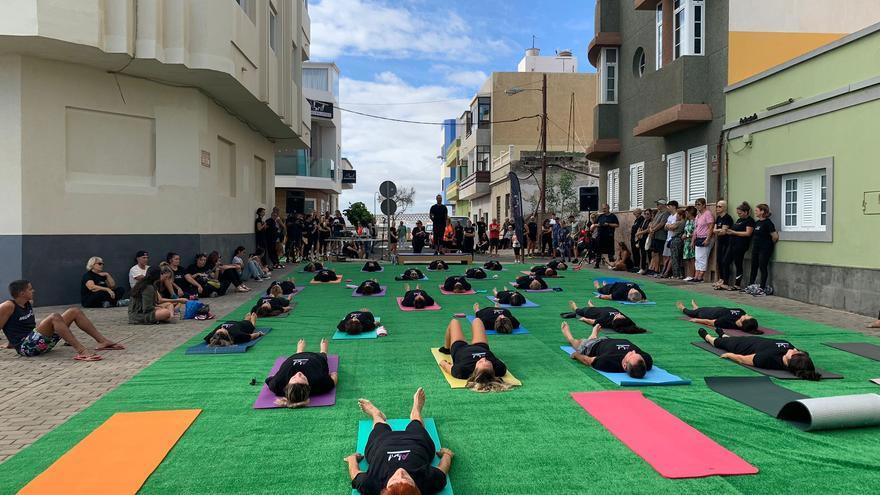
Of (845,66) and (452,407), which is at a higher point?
(845,66)

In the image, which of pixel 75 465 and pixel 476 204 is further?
pixel 476 204

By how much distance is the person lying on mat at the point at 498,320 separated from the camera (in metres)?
8.64

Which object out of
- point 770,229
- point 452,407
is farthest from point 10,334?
point 770,229

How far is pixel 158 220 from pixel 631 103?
50.6 feet

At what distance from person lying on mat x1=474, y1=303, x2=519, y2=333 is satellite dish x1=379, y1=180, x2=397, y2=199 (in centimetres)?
1332

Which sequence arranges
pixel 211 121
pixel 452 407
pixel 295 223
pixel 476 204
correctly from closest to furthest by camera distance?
pixel 452 407, pixel 211 121, pixel 295 223, pixel 476 204

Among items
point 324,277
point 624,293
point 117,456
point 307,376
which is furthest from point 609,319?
point 324,277

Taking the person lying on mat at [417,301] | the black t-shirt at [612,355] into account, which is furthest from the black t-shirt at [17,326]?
the black t-shirt at [612,355]

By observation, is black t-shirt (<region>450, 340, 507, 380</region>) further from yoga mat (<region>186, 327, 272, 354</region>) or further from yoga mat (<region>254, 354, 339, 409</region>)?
yoga mat (<region>186, 327, 272, 354</region>)

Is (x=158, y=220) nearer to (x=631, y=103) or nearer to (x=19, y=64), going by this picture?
(x=19, y=64)

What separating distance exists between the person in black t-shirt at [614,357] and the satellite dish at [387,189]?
50.8 feet

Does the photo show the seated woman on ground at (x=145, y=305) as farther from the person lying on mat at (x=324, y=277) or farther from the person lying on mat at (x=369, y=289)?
the person lying on mat at (x=324, y=277)

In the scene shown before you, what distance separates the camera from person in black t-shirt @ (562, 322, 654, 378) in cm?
618

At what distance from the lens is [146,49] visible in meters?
11.4
